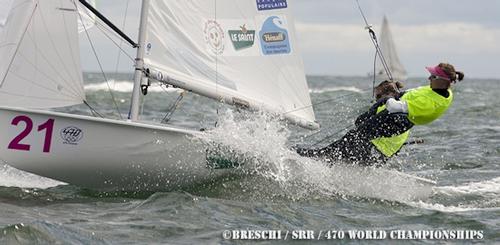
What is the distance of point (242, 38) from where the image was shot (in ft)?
23.7

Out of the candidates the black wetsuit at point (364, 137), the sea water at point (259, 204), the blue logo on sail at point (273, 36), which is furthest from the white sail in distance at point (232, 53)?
the black wetsuit at point (364, 137)

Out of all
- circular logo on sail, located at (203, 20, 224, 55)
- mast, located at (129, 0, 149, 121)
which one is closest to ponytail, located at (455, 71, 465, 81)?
circular logo on sail, located at (203, 20, 224, 55)

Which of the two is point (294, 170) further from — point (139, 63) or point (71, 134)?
point (71, 134)

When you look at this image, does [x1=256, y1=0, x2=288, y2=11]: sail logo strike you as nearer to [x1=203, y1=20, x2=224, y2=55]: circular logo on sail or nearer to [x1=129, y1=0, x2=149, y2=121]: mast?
[x1=203, y1=20, x2=224, y2=55]: circular logo on sail

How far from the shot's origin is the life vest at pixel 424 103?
6758 millimetres

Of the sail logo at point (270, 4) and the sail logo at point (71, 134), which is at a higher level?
the sail logo at point (270, 4)

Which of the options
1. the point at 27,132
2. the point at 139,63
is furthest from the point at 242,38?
the point at 27,132

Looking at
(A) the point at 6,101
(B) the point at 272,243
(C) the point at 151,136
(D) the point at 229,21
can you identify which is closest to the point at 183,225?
(B) the point at 272,243

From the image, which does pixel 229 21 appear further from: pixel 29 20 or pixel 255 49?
pixel 29 20

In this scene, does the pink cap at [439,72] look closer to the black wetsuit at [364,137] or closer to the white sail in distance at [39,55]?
the black wetsuit at [364,137]

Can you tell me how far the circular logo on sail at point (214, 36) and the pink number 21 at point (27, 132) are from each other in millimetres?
1498

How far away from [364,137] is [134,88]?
186 cm

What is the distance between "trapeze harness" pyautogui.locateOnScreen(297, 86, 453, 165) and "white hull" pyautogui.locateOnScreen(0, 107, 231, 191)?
1008 mm

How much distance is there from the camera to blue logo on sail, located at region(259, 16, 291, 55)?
24.0ft
